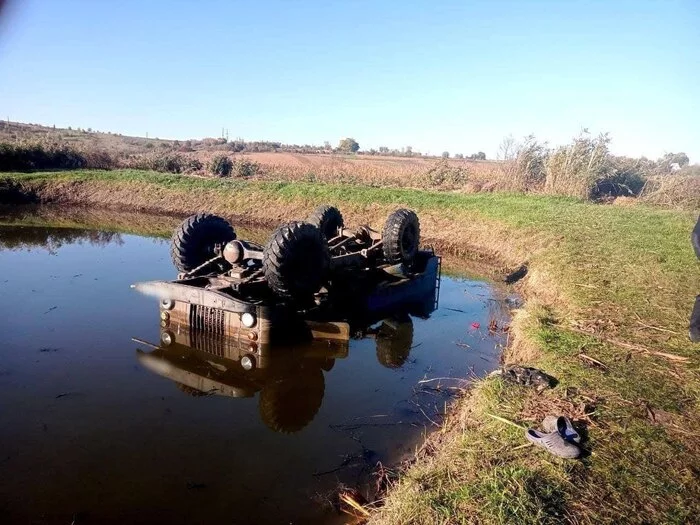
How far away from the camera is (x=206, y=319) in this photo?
6727mm

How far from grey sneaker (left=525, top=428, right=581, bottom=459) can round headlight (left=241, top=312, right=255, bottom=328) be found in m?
3.73

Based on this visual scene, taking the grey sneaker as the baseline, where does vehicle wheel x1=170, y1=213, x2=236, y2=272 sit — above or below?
above

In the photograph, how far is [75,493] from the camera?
12.5 ft

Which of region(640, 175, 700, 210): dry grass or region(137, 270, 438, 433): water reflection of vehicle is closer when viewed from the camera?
region(137, 270, 438, 433): water reflection of vehicle

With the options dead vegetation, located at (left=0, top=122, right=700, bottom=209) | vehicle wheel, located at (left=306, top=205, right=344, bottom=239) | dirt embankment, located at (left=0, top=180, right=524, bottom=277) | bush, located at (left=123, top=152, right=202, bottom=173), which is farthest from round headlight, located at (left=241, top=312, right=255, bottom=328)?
bush, located at (left=123, top=152, right=202, bottom=173)

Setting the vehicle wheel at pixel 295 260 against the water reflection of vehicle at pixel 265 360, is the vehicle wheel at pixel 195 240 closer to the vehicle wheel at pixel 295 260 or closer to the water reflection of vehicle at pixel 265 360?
the water reflection of vehicle at pixel 265 360

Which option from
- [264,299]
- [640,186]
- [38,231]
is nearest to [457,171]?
[640,186]

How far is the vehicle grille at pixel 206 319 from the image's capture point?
6.66 m

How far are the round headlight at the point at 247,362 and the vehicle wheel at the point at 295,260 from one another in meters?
0.97

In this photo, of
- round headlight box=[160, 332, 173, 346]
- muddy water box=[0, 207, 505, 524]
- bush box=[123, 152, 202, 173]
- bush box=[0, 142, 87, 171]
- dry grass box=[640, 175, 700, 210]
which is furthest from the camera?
bush box=[123, 152, 202, 173]

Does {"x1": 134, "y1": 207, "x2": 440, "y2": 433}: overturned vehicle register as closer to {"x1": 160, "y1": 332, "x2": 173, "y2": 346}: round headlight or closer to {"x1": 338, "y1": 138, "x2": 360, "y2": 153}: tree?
{"x1": 160, "y1": 332, "x2": 173, "y2": 346}: round headlight

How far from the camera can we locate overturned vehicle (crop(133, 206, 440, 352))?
661 centimetres

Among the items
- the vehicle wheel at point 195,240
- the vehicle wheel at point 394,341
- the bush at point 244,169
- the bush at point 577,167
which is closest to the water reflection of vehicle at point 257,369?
the vehicle wheel at point 394,341

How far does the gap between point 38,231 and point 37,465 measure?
1397 centimetres
